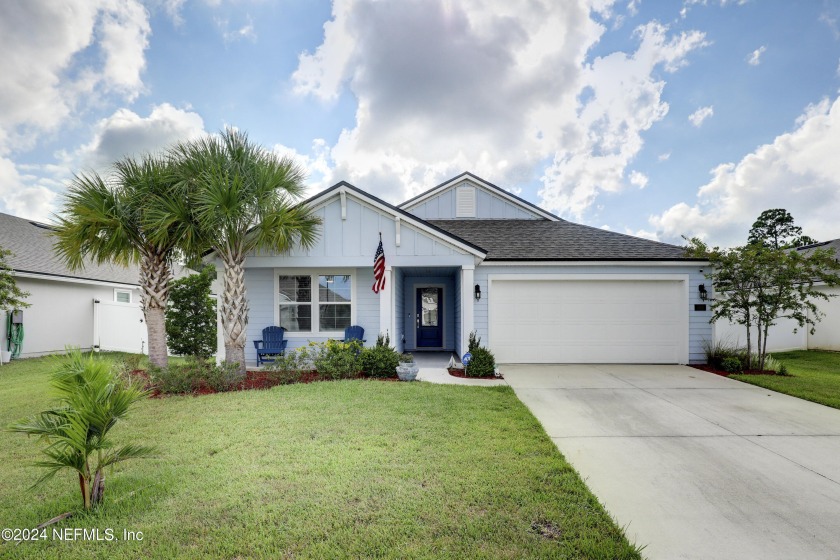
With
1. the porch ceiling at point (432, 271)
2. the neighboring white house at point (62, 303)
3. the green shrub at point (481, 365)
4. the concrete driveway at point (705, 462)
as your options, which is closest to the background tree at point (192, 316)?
the neighboring white house at point (62, 303)

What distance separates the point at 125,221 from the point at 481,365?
8.20 metres

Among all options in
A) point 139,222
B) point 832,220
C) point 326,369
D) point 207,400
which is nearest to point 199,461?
point 207,400

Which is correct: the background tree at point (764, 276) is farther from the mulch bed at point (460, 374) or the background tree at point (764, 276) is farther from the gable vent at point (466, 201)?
the gable vent at point (466, 201)

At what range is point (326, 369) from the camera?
7.81 m

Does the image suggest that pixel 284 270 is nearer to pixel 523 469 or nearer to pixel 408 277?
pixel 408 277

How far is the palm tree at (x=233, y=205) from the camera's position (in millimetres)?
7000

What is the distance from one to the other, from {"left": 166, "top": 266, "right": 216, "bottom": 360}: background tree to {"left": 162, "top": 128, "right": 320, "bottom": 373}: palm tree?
2.99m

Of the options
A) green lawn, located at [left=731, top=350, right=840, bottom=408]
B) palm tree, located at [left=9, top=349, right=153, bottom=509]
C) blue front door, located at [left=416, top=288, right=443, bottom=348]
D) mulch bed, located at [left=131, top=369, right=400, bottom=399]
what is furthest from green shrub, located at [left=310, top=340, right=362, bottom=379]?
green lawn, located at [left=731, top=350, right=840, bottom=408]

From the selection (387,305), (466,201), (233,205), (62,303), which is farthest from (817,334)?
(62,303)

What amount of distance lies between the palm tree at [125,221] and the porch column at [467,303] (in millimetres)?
6563

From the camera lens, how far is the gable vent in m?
13.8

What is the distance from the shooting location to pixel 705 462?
3.79 m

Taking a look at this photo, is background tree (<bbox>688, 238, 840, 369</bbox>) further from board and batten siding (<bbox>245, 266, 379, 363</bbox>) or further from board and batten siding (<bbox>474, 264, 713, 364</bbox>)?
board and batten siding (<bbox>245, 266, 379, 363</bbox>)

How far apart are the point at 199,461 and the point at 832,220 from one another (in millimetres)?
29644
